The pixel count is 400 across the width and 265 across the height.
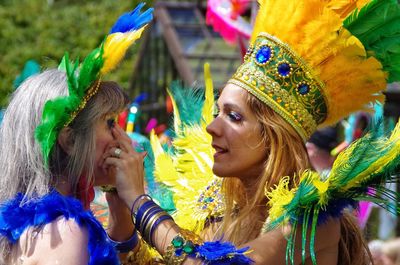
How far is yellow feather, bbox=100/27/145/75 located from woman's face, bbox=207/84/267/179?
1.49 ft

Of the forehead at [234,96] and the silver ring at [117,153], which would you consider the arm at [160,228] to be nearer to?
the silver ring at [117,153]

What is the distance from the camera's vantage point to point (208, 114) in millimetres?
3467

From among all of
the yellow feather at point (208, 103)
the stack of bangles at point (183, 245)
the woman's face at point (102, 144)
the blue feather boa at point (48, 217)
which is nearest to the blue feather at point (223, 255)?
the stack of bangles at point (183, 245)

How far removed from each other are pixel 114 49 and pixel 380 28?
0.94 meters

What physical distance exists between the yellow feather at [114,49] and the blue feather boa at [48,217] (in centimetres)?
45

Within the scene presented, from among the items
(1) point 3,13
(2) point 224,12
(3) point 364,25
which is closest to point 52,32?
(1) point 3,13

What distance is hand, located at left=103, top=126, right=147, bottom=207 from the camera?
2.76 metres

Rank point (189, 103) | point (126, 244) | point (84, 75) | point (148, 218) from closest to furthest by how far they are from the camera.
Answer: point (84, 75)
point (148, 218)
point (126, 244)
point (189, 103)

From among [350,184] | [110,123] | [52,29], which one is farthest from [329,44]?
[52,29]

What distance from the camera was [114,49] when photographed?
2.67m

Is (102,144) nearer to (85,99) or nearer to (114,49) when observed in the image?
(85,99)

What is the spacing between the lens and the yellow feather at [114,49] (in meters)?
2.66

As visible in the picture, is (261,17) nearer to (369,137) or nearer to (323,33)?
(323,33)

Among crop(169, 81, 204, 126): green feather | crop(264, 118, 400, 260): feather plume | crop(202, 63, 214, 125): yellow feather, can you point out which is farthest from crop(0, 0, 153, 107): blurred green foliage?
crop(264, 118, 400, 260): feather plume
